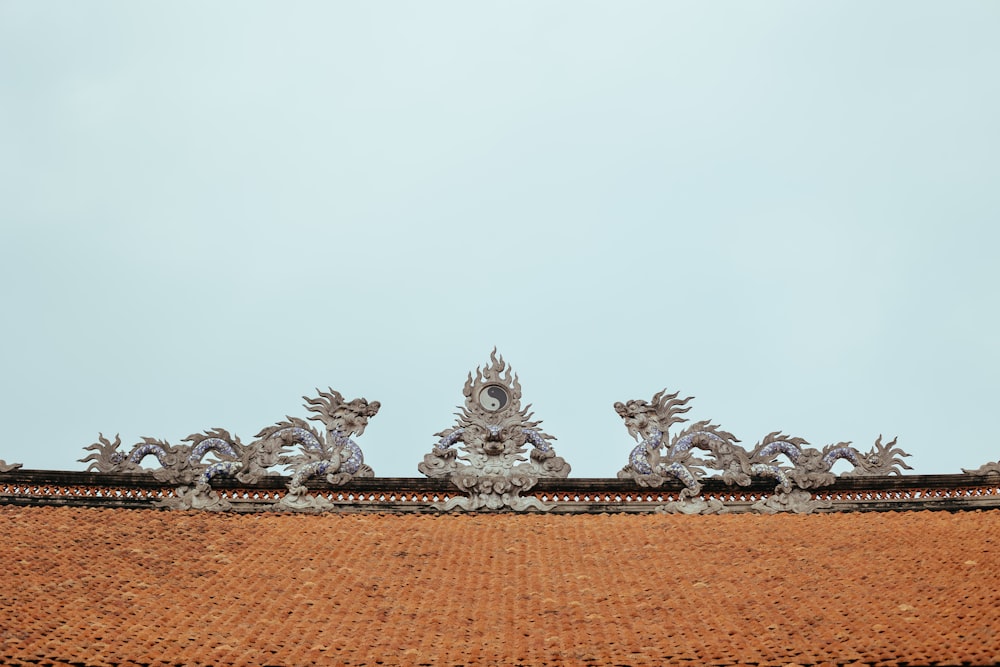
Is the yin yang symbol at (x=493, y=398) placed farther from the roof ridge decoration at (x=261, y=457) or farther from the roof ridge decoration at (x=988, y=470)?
the roof ridge decoration at (x=988, y=470)

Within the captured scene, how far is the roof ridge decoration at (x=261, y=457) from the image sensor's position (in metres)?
14.1

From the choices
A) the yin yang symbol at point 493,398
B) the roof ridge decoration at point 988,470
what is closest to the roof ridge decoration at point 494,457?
the yin yang symbol at point 493,398

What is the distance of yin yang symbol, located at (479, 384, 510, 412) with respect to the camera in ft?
48.1

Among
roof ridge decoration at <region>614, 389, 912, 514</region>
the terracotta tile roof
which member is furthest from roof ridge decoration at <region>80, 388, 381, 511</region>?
roof ridge decoration at <region>614, 389, 912, 514</region>

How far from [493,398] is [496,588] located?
14.0 feet

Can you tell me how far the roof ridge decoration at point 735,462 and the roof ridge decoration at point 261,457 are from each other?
144 inches

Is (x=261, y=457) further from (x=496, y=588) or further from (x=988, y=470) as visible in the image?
(x=988, y=470)

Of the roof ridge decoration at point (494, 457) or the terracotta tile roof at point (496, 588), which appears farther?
the roof ridge decoration at point (494, 457)

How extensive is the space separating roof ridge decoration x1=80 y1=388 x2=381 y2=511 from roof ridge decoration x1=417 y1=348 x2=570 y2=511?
3.55 feet

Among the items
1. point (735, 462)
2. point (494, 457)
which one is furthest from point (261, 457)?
point (735, 462)

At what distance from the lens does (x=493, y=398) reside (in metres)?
14.8

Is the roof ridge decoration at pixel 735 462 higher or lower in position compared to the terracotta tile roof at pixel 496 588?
higher

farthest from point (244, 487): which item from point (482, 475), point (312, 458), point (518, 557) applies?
point (518, 557)

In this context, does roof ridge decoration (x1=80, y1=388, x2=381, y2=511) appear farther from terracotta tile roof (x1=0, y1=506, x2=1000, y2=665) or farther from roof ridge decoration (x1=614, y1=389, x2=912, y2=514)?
roof ridge decoration (x1=614, y1=389, x2=912, y2=514)
